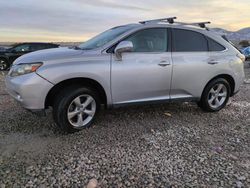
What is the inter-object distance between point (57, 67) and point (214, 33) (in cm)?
339

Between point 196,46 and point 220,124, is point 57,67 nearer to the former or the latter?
point 196,46

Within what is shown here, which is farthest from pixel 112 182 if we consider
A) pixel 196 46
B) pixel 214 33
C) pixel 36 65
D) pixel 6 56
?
pixel 6 56

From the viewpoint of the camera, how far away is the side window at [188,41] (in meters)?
5.25

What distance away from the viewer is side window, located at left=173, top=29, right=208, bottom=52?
5.25 meters

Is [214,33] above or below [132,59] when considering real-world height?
above

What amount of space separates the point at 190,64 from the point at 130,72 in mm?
1309

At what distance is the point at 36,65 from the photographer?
13.5 ft

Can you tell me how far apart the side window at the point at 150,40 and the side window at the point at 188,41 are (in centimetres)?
24

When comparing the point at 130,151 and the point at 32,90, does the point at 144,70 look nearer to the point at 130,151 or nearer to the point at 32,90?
the point at 130,151

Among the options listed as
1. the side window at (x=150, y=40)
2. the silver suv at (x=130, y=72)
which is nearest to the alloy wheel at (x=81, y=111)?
the silver suv at (x=130, y=72)

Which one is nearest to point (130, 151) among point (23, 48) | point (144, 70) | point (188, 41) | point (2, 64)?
point (144, 70)

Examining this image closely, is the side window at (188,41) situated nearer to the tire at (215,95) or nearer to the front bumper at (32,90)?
the tire at (215,95)

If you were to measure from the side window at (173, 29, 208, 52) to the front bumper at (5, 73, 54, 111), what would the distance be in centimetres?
248

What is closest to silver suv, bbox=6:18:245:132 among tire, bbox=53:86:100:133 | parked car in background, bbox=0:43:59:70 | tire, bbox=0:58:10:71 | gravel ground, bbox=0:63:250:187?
tire, bbox=53:86:100:133
